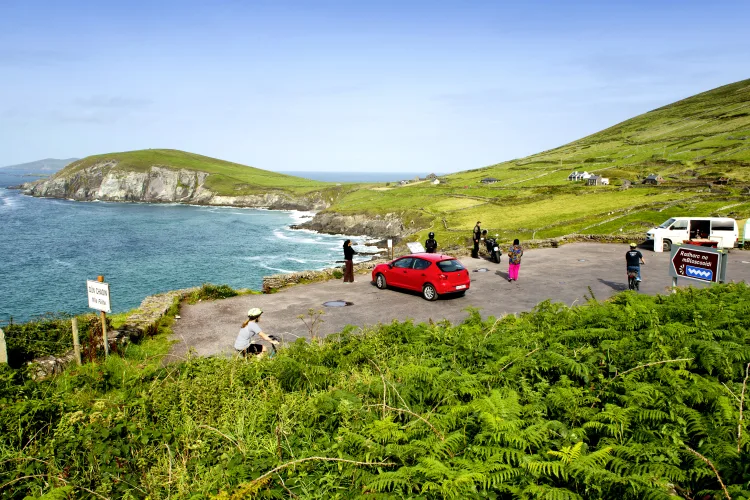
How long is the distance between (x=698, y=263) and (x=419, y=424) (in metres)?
14.1

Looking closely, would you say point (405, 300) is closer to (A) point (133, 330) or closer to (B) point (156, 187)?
(A) point (133, 330)

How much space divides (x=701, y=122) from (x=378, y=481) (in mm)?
208596

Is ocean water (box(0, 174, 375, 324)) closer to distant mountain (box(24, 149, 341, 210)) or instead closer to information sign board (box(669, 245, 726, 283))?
information sign board (box(669, 245, 726, 283))

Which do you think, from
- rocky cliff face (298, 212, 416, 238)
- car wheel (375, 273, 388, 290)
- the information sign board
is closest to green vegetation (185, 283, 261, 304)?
car wheel (375, 273, 388, 290)

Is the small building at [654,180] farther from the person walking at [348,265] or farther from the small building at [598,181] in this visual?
the person walking at [348,265]

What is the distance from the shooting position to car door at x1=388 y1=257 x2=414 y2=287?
802 inches

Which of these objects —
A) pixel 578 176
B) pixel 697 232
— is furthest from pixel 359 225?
pixel 697 232

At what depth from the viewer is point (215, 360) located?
31.2 feet

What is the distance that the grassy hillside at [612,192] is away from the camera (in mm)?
53684

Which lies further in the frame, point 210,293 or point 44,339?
point 210,293

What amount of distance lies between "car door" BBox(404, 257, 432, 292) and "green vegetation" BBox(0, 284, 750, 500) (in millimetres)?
9475

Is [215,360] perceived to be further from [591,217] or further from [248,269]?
[591,217]

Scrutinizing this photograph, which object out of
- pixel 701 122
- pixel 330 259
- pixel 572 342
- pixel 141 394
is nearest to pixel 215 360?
pixel 141 394

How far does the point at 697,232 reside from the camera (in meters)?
31.1
